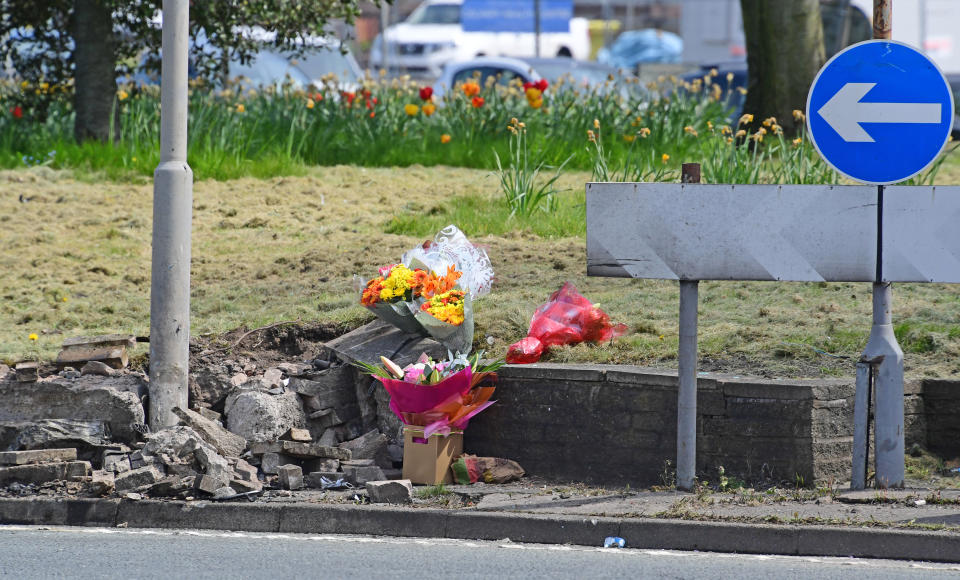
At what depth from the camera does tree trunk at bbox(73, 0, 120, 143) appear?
13695 mm

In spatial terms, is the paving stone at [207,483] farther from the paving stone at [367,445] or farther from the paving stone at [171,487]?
the paving stone at [367,445]

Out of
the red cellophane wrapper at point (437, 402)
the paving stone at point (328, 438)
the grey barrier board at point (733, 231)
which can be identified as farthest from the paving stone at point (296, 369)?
the grey barrier board at point (733, 231)

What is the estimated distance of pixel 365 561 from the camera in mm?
5566

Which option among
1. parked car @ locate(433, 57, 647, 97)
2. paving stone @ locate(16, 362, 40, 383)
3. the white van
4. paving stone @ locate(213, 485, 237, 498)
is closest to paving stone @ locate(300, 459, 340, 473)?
paving stone @ locate(213, 485, 237, 498)

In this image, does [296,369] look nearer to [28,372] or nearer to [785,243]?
[28,372]

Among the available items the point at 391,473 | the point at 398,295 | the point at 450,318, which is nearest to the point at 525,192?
the point at 398,295

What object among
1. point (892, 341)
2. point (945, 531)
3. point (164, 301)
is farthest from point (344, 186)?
point (945, 531)

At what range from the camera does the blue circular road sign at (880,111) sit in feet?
20.0

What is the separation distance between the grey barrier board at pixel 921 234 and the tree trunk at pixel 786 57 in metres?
7.88

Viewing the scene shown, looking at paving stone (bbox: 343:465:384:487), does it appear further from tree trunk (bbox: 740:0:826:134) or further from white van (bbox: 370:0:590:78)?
white van (bbox: 370:0:590:78)

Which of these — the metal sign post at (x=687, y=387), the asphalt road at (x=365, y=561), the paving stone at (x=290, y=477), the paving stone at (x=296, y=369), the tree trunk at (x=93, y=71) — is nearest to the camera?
the asphalt road at (x=365, y=561)

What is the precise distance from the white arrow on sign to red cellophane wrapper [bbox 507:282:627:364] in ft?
7.26

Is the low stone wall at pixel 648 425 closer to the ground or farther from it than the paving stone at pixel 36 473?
farther from it

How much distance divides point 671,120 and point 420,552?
8.65 meters
